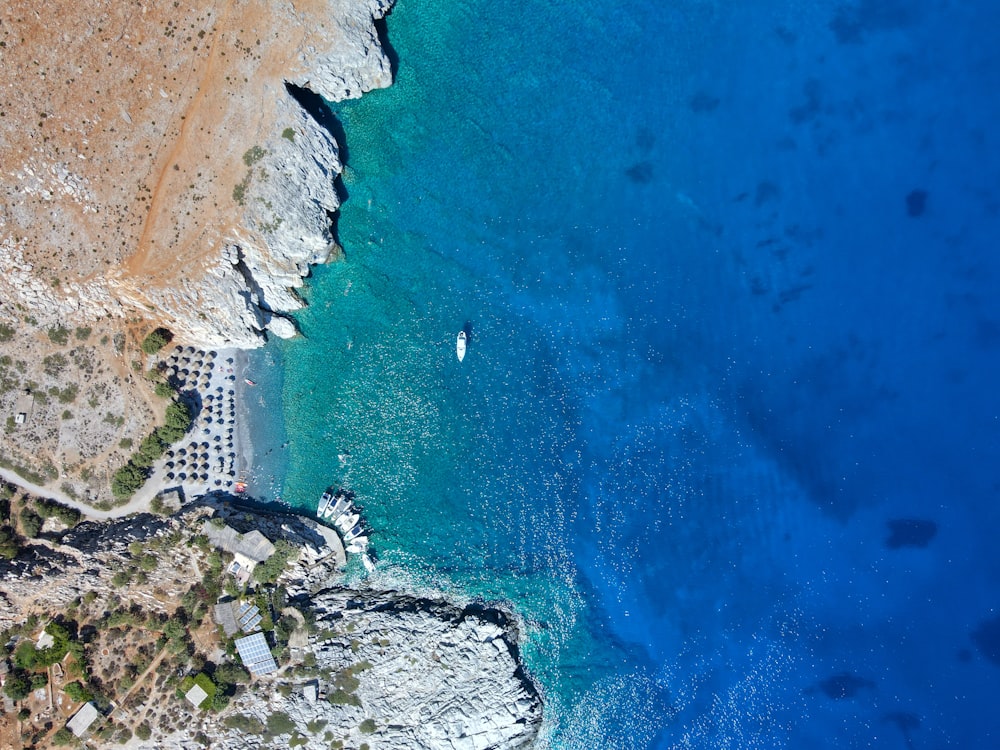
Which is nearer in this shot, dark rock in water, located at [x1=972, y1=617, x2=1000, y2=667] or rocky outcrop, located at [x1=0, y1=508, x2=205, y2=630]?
rocky outcrop, located at [x1=0, y1=508, x2=205, y2=630]

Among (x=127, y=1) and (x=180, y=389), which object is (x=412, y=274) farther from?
(x=127, y=1)

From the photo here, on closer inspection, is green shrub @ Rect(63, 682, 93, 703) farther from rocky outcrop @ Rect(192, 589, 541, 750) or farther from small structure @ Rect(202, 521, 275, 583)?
small structure @ Rect(202, 521, 275, 583)

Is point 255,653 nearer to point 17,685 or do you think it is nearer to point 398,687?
point 398,687

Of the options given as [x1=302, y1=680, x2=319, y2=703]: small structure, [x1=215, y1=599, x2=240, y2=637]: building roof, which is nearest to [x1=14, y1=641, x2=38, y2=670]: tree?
[x1=215, y1=599, x2=240, y2=637]: building roof

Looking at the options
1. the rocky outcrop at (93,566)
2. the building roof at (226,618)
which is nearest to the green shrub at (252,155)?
the rocky outcrop at (93,566)

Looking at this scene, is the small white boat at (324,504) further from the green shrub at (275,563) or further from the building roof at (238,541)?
the building roof at (238,541)

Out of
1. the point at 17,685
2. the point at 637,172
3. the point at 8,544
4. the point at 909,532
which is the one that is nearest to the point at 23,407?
the point at 8,544
